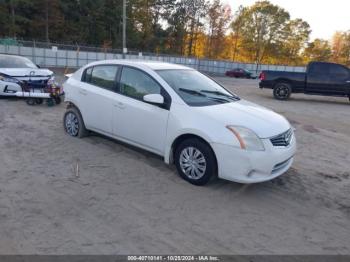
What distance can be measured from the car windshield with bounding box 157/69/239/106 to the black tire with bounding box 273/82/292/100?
10.6 metres

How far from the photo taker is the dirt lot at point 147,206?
3.38 m

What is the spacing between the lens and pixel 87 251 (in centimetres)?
319

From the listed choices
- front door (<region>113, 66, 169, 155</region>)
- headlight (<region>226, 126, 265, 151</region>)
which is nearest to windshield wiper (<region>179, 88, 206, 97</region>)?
front door (<region>113, 66, 169, 155</region>)

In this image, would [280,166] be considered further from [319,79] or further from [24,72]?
[319,79]

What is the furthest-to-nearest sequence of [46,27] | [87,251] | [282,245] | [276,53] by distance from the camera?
[276,53]
[46,27]
[282,245]
[87,251]

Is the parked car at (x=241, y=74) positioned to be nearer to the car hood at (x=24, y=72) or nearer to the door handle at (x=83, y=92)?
the car hood at (x=24, y=72)

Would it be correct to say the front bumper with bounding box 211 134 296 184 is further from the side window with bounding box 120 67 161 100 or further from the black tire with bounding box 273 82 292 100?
the black tire with bounding box 273 82 292 100

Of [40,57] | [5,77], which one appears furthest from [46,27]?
[5,77]

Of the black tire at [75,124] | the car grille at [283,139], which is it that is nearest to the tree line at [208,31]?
the black tire at [75,124]

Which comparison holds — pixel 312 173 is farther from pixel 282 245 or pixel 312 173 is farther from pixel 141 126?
pixel 141 126

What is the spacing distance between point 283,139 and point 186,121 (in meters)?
1.40

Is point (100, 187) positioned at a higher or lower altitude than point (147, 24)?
lower

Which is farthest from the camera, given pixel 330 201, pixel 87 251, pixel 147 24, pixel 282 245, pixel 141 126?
pixel 147 24

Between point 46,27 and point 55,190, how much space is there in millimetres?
45741
